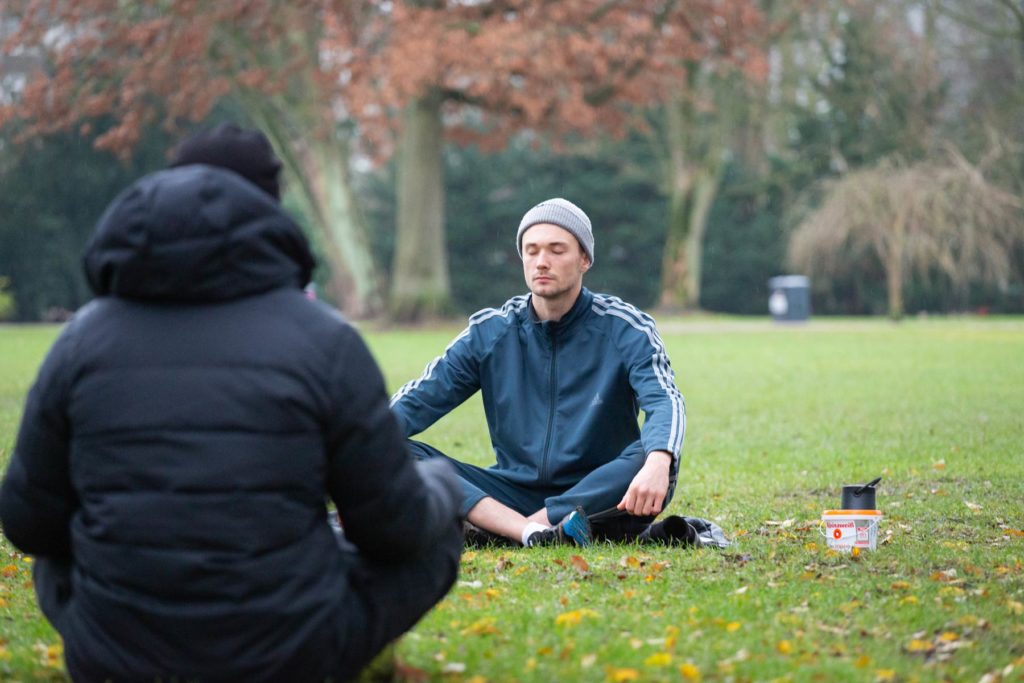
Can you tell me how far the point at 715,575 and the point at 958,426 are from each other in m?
7.21

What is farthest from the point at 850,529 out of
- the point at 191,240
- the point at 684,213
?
the point at 684,213

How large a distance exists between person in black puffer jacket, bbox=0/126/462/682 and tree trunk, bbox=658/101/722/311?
40075mm

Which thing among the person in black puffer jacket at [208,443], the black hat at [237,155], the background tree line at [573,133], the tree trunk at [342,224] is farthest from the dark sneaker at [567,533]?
the tree trunk at [342,224]

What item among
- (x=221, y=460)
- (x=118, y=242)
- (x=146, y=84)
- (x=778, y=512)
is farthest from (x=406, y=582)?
(x=146, y=84)

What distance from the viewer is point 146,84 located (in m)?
30.8

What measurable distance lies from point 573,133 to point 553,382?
45.3m

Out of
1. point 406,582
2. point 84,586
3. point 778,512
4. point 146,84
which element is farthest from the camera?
point 146,84

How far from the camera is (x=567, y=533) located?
19.6 ft

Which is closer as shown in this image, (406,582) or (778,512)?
(406,582)

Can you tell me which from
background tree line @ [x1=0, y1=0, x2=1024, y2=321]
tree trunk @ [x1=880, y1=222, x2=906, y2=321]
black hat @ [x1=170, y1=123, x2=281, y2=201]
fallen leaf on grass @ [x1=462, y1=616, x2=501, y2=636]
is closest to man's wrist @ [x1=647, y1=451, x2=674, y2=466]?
fallen leaf on grass @ [x1=462, y1=616, x2=501, y2=636]

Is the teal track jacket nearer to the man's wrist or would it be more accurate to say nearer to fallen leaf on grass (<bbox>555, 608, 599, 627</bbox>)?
the man's wrist

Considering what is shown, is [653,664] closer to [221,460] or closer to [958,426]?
[221,460]

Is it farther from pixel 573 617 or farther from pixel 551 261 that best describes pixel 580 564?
pixel 551 261

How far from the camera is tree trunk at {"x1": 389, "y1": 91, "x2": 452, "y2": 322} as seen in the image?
3186 centimetres
